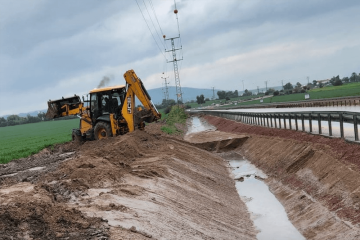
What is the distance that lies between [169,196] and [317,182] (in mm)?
5075

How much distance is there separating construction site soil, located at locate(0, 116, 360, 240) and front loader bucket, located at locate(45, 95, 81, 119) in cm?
902

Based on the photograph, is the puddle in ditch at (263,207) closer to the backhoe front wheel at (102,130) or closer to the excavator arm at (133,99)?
the excavator arm at (133,99)

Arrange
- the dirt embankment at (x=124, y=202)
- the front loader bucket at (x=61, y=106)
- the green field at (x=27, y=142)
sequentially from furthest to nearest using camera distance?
the green field at (x=27, y=142) < the front loader bucket at (x=61, y=106) < the dirt embankment at (x=124, y=202)

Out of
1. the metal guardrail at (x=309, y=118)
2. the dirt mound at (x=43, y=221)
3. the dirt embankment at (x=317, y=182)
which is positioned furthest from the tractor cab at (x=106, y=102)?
the dirt mound at (x=43, y=221)

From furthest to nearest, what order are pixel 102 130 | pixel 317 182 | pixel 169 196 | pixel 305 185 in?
pixel 102 130
pixel 305 185
pixel 317 182
pixel 169 196

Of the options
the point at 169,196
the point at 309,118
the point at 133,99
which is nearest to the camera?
the point at 169,196

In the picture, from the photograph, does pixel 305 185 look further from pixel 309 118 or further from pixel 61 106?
pixel 61 106

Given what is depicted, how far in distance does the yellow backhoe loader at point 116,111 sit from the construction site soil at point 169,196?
146 inches

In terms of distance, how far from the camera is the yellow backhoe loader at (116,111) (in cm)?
2638

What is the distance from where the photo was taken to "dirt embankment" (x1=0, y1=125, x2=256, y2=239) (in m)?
8.30

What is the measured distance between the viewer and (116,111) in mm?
27516

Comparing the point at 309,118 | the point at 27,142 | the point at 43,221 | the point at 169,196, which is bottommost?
the point at 27,142

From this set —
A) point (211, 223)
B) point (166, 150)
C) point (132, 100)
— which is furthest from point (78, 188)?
point (132, 100)

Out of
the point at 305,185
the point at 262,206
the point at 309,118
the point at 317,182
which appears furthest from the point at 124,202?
the point at 309,118
